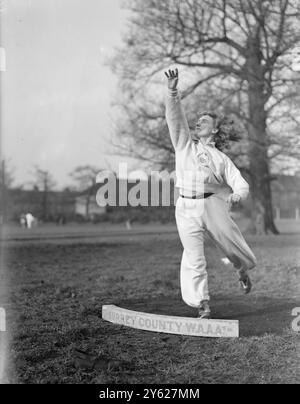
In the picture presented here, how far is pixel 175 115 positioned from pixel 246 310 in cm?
193

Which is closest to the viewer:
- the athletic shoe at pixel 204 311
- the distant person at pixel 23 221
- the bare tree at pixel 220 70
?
the athletic shoe at pixel 204 311

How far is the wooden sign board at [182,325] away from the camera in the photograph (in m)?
3.94

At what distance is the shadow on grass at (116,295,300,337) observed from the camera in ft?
14.2

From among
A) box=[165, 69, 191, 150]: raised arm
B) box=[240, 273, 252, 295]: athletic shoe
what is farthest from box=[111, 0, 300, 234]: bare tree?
box=[240, 273, 252, 295]: athletic shoe

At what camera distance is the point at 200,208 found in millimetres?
4207

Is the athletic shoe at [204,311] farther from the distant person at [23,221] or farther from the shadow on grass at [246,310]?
the distant person at [23,221]

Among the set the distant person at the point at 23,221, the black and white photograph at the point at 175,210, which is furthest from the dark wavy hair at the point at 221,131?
the distant person at the point at 23,221

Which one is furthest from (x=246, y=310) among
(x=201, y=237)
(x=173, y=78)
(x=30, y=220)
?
(x=30, y=220)

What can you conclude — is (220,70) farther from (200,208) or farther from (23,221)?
(23,221)

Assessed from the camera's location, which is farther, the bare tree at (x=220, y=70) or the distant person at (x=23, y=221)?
the distant person at (x=23, y=221)

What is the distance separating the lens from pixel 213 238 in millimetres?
4297

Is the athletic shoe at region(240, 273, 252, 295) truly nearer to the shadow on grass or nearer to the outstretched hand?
the shadow on grass

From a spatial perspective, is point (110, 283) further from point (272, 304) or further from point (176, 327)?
point (176, 327)
